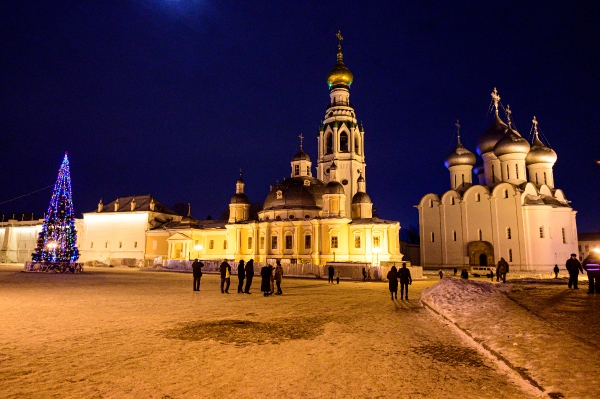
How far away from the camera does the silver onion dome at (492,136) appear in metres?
48.2

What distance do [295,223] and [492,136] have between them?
2569cm

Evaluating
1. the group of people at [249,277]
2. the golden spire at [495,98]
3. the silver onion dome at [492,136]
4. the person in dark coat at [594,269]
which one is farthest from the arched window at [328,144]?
the person in dark coat at [594,269]

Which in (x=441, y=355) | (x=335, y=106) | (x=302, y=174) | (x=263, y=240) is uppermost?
(x=335, y=106)

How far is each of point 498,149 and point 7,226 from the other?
263ft

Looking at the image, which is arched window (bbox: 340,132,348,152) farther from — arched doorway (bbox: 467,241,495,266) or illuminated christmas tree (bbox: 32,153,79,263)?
illuminated christmas tree (bbox: 32,153,79,263)

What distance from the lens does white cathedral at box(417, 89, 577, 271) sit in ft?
134

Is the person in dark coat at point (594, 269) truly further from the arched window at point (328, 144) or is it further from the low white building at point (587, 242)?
the low white building at point (587, 242)

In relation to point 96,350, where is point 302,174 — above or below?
above

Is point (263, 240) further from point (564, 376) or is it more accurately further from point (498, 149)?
point (564, 376)

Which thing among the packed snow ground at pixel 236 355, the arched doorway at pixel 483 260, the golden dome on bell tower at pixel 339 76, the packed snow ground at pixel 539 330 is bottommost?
the packed snow ground at pixel 236 355

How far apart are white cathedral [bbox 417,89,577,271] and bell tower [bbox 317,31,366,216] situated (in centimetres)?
991

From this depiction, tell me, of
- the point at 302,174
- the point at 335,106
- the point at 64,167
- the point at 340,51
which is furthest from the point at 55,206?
the point at 340,51

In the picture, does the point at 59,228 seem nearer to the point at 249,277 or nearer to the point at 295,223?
the point at 295,223

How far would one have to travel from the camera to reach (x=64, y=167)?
33.5 metres
